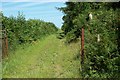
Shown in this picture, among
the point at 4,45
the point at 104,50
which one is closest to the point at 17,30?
the point at 4,45

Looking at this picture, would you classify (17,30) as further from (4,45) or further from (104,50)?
(104,50)

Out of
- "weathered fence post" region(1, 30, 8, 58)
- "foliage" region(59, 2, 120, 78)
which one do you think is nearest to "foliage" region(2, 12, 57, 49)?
"weathered fence post" region(1, 30, 8, 58)

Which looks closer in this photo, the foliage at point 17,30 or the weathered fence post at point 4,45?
the weathered fence post at point 4,45

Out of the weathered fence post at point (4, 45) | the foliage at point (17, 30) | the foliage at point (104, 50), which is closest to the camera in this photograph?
the foliage at point (104, 50)

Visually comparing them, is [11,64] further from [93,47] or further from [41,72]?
[93,47]

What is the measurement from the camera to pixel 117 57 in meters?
9.52

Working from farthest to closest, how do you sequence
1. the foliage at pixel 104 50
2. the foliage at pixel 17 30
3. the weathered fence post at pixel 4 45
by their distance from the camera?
the foliage at pixel 17 30 → the weathered fence post at pixel 4 45 → the foliage at pixel 104 50

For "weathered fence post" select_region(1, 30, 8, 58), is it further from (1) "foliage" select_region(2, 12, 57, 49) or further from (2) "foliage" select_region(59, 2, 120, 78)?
(2) "foliage" select_region(59, 2, 120, 78)

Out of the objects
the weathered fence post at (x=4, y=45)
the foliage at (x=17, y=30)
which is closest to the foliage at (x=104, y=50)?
the weathered fence post at (x=4, y=45)

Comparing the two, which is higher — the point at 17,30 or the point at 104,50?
the point at 104,50

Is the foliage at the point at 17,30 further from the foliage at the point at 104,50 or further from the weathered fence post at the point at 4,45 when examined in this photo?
the foliage at the point at 104,50

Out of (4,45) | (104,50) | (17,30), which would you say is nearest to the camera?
(104,50)

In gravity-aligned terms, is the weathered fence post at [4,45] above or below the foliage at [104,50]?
below

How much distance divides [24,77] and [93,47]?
8.71 feet
